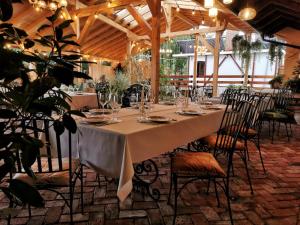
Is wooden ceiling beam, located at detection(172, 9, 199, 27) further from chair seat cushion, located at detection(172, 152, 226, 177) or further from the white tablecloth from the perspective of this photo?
chair seat cushion, located at detection(172, 152, 226, 177)

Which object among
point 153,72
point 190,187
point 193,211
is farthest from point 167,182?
point 153,72

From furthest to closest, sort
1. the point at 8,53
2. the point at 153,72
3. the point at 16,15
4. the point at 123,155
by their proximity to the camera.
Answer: the point at 16,15, the point at 153,72, the point at 123,155, the point at 8,53

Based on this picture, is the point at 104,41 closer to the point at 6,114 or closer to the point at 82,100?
the point at 82,100

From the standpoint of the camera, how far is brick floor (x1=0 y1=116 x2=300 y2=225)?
1.87 m

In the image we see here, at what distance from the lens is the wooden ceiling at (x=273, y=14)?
4609 millimetres

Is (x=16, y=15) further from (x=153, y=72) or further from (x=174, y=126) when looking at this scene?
(x=174, y=126)

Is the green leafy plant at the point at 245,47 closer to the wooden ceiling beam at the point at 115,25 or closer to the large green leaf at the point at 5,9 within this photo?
the wooden ceiling beam at the point at 115,25

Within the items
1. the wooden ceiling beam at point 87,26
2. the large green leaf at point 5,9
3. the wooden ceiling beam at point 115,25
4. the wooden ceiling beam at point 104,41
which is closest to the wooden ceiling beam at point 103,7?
the wooden ceiling beam at point 87,26

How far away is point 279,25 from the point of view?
7.31 metres

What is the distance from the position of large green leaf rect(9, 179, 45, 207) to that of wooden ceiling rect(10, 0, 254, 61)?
3.96 meters

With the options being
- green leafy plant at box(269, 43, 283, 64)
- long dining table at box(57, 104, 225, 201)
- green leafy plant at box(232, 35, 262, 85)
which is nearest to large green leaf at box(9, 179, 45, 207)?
long dining table at box(57, 104, 225, 201)

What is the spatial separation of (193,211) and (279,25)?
743 cm

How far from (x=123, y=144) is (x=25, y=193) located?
889mm

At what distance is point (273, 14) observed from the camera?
20.9 ft
